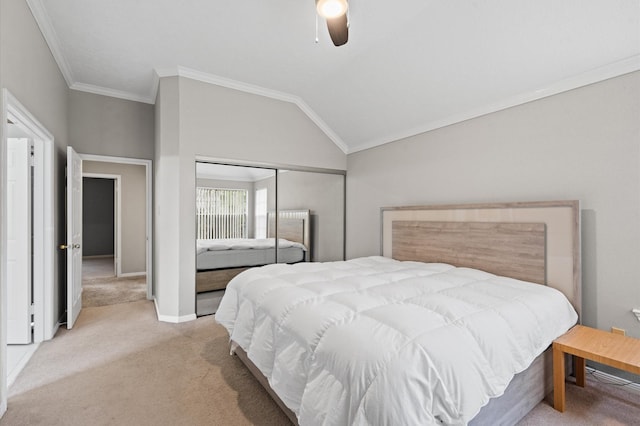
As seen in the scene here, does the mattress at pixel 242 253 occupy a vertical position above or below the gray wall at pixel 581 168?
below

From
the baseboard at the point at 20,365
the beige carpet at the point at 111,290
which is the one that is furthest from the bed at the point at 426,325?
the beige carpet at the point at 111,290

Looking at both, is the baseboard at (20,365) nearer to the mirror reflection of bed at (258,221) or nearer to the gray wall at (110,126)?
the mirror reflection of bed at (258,221)

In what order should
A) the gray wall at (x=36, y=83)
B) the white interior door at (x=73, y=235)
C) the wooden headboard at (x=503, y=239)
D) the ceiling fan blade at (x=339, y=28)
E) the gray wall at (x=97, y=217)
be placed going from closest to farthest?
the ceiling fan blade at (x=339, y=28)
the gray wall at (x=36, y=83)
the wooden headboard at (x=503, y=239)
the white interior door at (x=73, y=235)
the gray wall at (x=97, y=217)

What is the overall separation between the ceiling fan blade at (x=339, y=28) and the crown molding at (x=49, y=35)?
2380 millimetres

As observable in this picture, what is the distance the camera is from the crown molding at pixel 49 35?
8.05ft

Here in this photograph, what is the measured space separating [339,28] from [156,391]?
2.59m

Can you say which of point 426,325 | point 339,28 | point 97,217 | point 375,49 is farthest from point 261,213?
point 97,217

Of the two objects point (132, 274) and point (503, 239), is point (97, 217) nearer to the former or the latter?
point (132, 274)

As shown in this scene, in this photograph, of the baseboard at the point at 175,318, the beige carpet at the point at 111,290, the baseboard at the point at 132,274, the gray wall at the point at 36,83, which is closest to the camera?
the gray wall at the point at 36,83

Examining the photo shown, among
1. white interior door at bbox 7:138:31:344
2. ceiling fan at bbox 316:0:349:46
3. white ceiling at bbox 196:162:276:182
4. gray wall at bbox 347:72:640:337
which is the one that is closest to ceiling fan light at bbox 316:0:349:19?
ceiling fan at bbox 316:0:349:46

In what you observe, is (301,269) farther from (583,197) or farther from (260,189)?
(583,197)

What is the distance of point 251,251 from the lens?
4.10 meters

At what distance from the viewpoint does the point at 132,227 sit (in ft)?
20.1

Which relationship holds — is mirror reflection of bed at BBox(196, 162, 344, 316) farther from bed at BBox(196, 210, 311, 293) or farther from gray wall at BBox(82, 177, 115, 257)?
gray wall at BBox(82, 177, 115, 257)
